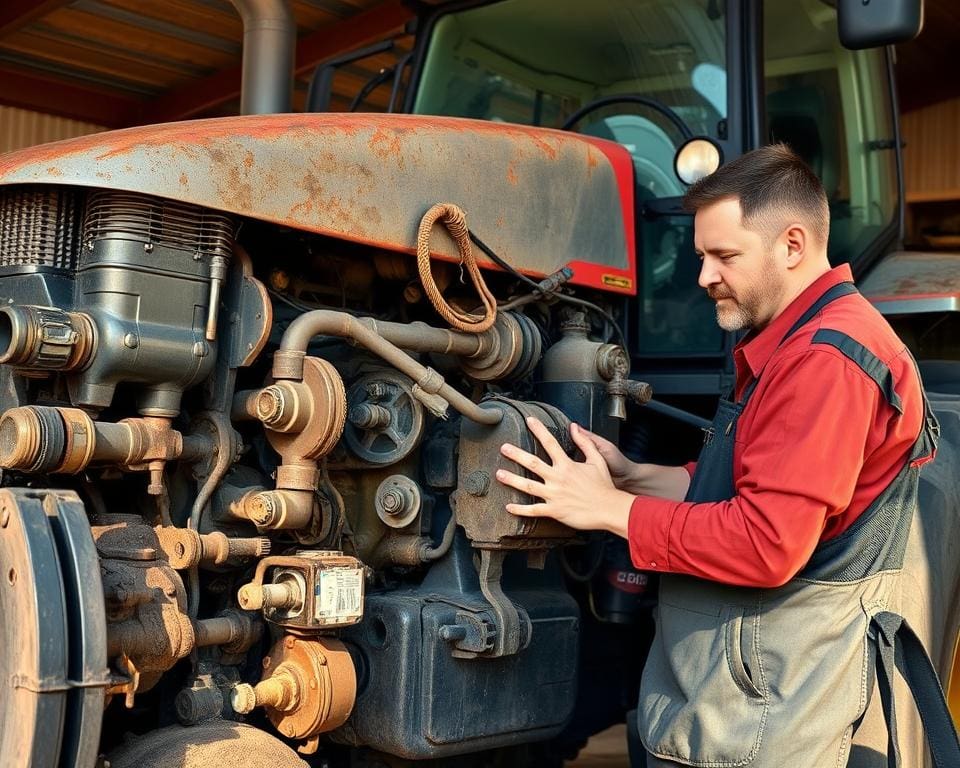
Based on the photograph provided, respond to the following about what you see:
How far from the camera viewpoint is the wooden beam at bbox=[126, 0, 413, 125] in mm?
6238

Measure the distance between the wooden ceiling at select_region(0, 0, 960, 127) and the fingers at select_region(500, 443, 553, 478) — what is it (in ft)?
12.3

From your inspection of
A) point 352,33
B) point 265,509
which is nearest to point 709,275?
point 265,509

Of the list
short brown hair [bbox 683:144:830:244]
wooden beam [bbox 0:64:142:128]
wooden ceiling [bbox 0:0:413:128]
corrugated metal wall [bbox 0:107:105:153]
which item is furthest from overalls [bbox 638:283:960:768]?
corrugated metal wall [bbox 0:107:105:153]

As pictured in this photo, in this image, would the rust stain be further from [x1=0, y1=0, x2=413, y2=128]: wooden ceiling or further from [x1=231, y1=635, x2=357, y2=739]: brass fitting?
[x1=0, y1=0, x2=413, y2=128]: wooden ceiling

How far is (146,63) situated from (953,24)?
16.9 feet

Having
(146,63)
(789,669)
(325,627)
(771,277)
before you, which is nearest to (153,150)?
(325,627)

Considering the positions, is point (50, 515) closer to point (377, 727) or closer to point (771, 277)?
point (377, 727)

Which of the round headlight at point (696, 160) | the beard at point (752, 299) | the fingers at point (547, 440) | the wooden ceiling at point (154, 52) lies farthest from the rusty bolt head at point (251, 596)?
the wooden ceiling at point (154, 52)

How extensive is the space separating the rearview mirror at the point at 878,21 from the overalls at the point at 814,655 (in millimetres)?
746

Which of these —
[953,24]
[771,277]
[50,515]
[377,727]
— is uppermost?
[953,24]

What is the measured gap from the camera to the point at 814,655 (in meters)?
2.05

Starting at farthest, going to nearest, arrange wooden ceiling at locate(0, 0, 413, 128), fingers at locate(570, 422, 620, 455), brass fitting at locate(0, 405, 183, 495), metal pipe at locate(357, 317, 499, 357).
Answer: wooden ceiling at locate(0, 0, 413, 128), fingers at locate(570, 422, 620, 455), metal pipe at locate(357, 317, 499, 357), brass fitting at locate(0, 405, 183, 495)

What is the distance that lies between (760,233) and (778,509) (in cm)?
52

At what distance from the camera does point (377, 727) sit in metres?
2.31
